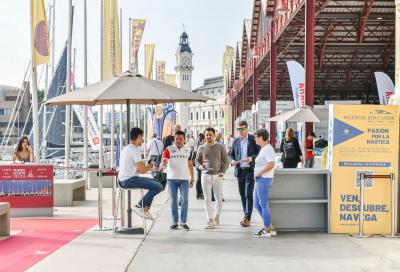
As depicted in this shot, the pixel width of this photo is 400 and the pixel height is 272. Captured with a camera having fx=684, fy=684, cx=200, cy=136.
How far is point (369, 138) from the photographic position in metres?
11.2

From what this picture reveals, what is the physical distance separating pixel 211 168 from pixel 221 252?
8.90 ft

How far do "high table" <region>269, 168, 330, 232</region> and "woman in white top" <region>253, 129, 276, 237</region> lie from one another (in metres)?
0.70

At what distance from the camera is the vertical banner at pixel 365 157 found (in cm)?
1120

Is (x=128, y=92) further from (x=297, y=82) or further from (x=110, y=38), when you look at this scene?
(x=297, y=82)

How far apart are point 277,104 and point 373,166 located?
1146 inches

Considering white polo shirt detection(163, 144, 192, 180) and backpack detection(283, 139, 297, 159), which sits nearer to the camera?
white polo shirt detection(163, 144, 192, 180)

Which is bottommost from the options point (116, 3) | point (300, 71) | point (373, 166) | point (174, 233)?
point (174, 233)

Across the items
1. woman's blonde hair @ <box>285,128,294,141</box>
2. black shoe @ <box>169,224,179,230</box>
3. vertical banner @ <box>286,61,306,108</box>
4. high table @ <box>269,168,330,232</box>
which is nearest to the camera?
high table @ <box>269,168,330,232</box>

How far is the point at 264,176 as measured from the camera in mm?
10734

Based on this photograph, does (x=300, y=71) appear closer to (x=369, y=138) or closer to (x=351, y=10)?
(x=351, y=10)

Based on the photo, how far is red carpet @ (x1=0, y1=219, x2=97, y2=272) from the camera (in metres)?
8.66

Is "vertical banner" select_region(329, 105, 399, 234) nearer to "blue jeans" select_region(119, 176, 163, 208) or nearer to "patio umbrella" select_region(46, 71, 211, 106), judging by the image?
"patio umbrella" select_region(46, 71, 211, 106)

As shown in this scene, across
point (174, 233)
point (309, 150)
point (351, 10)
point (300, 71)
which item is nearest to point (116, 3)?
point (300, 71)

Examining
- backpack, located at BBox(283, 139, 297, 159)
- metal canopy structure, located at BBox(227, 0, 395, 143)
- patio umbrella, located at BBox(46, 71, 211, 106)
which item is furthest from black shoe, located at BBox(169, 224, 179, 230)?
metal canopy structure, located at BBox(227, 0, 395, 143)
